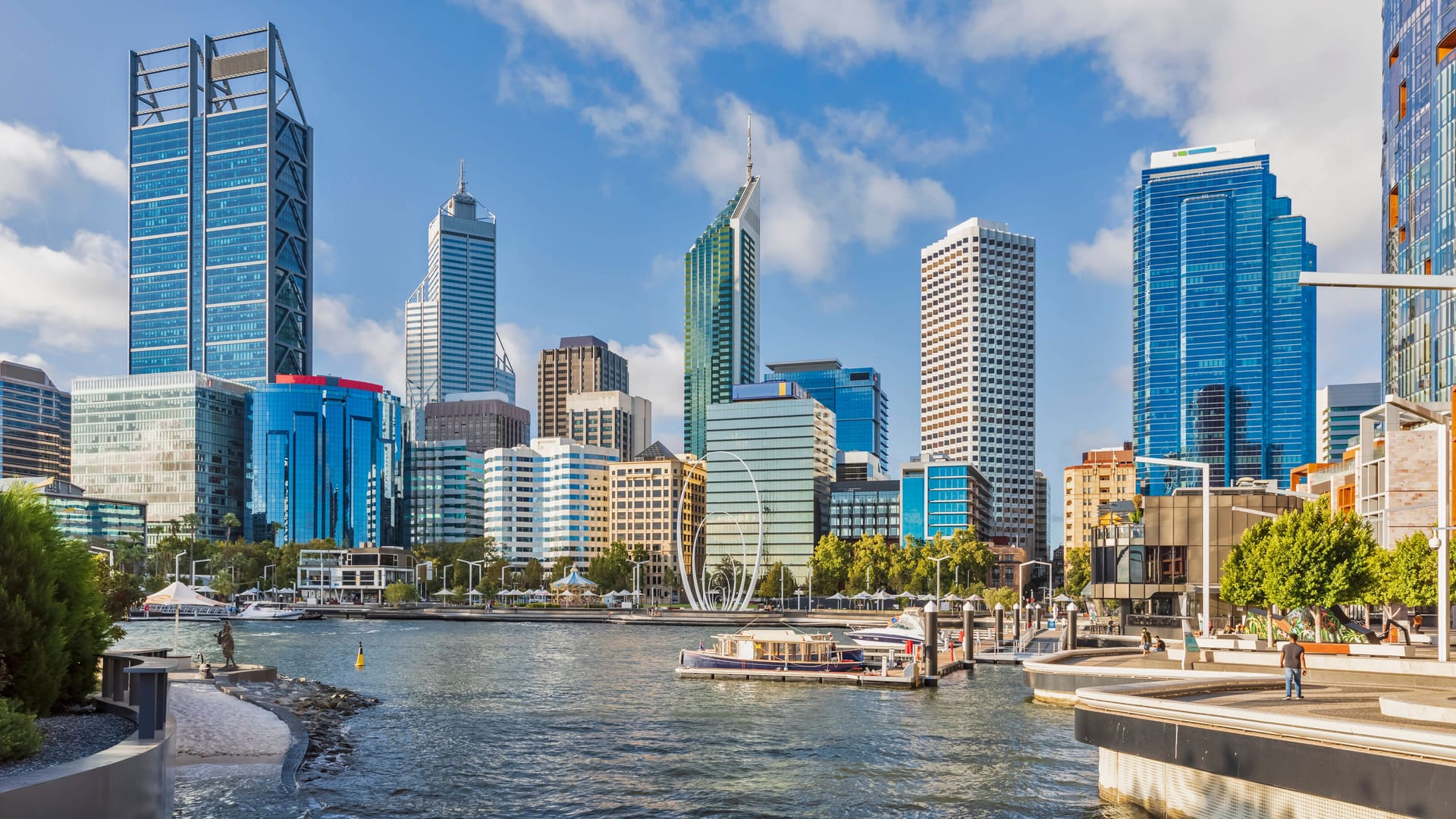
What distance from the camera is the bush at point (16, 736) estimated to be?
19.9m

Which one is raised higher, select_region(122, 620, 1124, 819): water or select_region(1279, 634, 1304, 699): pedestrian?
select_region(1279, 634, 1304, 699): pedestrian

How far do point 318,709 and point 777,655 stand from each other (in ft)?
98.7

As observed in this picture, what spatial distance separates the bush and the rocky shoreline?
15115mm

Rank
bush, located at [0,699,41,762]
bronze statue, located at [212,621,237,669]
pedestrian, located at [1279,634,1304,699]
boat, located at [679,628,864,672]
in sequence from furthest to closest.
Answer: boat, located at [679,628,864,672] < bronze statue, located at [212,621,237,669] < pedestrian, located at [1279,634,1304,699] < bush, located at [0,699,41,762]

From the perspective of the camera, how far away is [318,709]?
50031mm

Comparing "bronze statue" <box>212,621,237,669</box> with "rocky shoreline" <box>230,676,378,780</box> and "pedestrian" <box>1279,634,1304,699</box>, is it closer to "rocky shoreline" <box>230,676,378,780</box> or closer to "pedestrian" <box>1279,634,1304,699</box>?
"rocky shoreline" <box>230,676,378,780</box>

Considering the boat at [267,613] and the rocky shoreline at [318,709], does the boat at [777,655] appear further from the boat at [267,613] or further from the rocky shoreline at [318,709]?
the boat at [267,613]

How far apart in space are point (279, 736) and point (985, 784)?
73.3ft

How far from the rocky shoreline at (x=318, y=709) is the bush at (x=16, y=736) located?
1512 centimetres

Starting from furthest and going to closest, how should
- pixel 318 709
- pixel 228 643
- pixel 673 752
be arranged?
pixel 228 643 < pixel 318 709 < pixel 673 752

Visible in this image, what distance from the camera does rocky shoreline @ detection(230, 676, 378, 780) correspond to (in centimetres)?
3831

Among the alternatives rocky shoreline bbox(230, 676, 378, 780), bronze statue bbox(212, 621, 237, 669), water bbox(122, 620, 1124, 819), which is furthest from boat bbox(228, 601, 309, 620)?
bronze statue bbox(212, 621, 237, 669)

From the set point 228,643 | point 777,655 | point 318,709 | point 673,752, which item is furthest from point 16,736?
point 777,655

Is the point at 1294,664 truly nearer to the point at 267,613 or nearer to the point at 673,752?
the point at 673,752
